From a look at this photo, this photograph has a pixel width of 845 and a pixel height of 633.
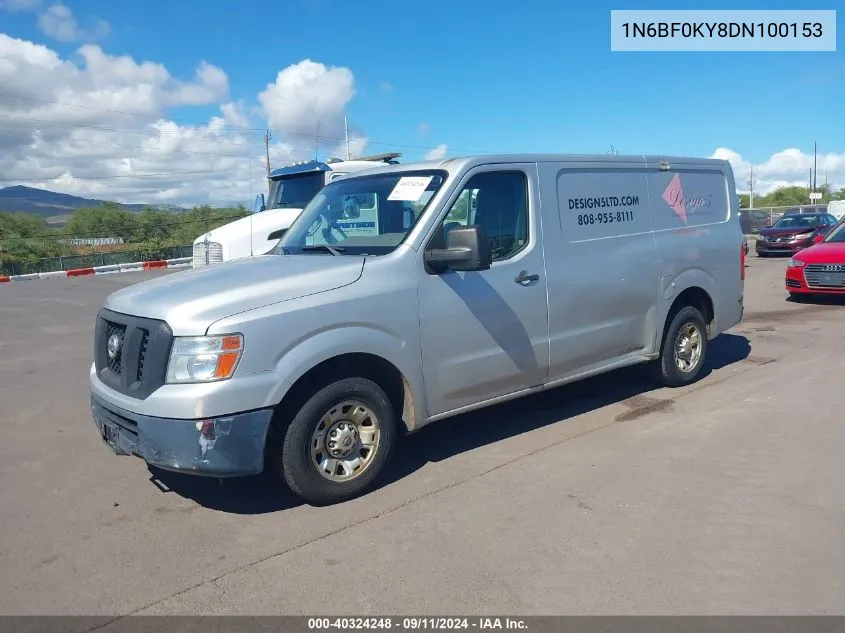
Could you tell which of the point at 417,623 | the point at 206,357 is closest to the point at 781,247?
the point at 206,357

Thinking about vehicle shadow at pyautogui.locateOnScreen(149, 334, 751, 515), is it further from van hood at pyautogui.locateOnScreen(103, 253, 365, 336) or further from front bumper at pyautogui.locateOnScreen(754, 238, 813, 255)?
front bumper at pyautogui.locateOnScreen(754, 238, 813, 255)

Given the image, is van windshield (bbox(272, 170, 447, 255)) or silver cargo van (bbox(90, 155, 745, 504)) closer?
silver cargo van (bbox(90, 155, 745, 504))

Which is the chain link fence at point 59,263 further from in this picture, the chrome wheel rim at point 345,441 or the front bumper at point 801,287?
the chrome wheel rim at point 345,441

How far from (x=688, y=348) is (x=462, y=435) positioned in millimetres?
2680

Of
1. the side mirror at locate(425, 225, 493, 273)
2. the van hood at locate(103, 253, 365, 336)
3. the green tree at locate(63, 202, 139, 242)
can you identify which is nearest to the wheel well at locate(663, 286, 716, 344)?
the side mirror at locate(425, 225, 493, 273)

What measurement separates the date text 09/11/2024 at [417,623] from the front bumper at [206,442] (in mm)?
1075

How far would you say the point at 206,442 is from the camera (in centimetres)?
370

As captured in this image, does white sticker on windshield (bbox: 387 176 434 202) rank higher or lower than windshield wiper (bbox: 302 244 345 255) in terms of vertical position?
higher

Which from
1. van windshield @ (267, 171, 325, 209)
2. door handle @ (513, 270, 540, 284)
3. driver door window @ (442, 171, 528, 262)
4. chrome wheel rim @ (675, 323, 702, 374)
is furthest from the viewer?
van windshield @ (267, 171, 325, 209)

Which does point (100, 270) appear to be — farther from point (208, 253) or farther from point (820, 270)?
point (820, 270)

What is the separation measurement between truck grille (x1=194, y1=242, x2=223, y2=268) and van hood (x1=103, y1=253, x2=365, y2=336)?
8.15 m

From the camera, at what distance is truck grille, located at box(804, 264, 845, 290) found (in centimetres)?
1152

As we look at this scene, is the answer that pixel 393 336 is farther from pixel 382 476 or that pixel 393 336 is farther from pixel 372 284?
pixel 382 476

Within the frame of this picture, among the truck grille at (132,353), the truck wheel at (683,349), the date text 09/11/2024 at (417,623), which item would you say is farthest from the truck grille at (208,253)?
the date text 09/11/2024 at (417,623)
